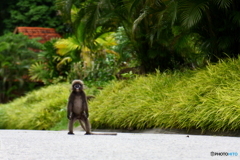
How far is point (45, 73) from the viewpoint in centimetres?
2048

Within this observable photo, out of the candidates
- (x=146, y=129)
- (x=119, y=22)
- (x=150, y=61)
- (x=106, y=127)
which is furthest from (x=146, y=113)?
(x=119, y=22)

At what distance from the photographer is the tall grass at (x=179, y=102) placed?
8.10 m

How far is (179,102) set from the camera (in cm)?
907

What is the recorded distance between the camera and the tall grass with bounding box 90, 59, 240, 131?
8.10m

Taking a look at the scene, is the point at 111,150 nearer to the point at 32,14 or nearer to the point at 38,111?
the point at 38,111

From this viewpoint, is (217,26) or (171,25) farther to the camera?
(217,26)

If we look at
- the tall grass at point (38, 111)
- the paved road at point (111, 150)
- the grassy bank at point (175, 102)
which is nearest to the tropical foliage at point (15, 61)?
the tall grass at point (38, 111)

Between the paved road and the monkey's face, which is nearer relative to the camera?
the paved road

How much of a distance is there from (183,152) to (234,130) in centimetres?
301

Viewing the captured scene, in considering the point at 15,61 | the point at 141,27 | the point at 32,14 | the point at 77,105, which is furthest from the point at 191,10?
the point at 32,14

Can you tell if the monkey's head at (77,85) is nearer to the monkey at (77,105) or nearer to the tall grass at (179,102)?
the monkey at (77,105)

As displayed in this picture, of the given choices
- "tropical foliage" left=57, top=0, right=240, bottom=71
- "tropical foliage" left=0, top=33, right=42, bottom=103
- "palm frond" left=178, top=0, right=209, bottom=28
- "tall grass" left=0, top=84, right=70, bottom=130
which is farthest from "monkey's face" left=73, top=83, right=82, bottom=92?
"tropical foliage" left=0, top=33, right=42, bottom=103

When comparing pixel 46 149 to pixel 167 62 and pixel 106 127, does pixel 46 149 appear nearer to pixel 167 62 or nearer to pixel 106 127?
pixel 106 127

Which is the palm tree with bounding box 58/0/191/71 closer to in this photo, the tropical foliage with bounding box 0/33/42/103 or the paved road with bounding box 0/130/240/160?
the paved road with bounding box 0/130/240/160
